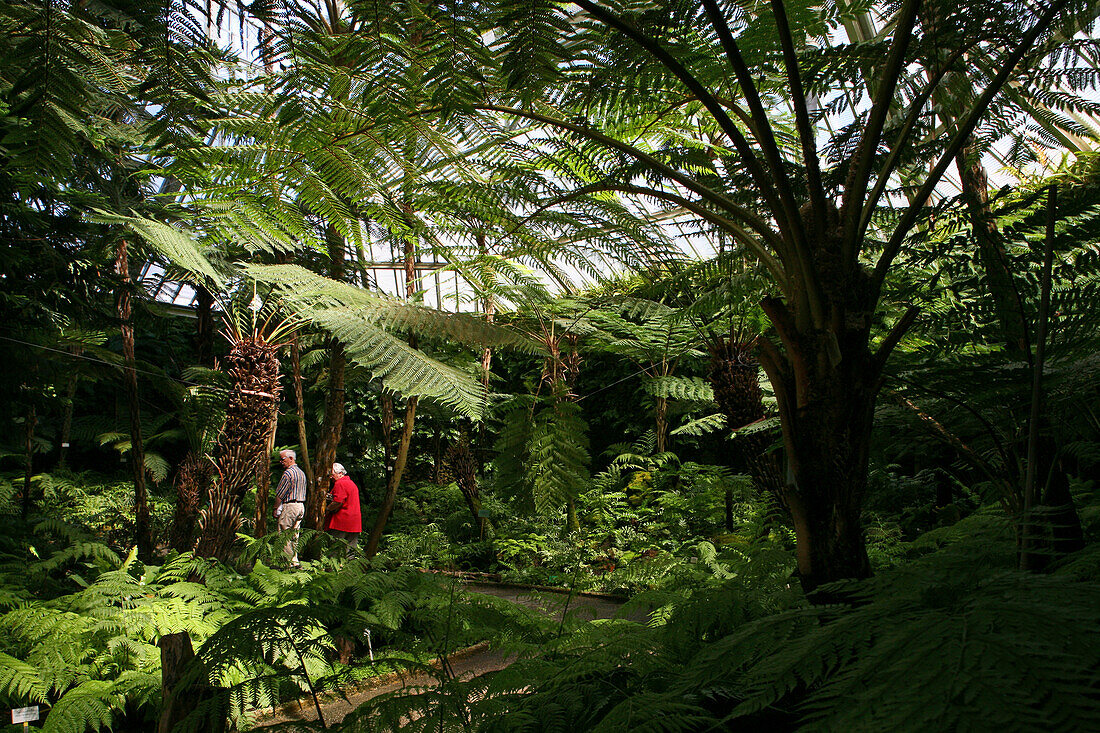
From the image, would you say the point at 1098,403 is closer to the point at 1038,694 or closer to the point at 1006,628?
the point at 1006,628


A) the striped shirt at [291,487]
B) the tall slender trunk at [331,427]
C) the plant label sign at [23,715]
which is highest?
→ the tall slender trunk at [331,427]

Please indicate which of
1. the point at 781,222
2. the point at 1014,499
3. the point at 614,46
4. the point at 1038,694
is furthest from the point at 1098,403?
the point at 614,46

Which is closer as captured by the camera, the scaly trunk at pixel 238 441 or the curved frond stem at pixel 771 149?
the curved frond stem at pixel 771 149

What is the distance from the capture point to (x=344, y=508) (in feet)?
17.0

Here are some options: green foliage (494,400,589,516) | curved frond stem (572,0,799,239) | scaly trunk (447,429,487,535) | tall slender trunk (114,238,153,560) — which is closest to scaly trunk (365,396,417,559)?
green foliage (494,400,589,516)

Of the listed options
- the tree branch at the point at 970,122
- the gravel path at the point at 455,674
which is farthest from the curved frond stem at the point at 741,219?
the gravel path at the point at 455,674

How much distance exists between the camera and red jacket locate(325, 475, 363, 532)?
512 cm

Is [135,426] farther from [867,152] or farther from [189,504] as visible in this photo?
[867,152]

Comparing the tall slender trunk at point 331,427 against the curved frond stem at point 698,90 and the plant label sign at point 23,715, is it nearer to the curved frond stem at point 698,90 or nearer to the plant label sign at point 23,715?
the plant label sign at point 23,715

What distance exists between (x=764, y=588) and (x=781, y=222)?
1.27m

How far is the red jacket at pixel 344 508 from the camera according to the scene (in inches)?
202

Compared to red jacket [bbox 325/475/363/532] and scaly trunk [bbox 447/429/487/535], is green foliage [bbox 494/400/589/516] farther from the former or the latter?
scaly trunk [bbox 447/429/487/535]

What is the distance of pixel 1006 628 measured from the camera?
0.53 meters

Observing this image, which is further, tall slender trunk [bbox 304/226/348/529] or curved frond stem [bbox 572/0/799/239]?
tall slender trunk [bbox 304/226/348/529]
